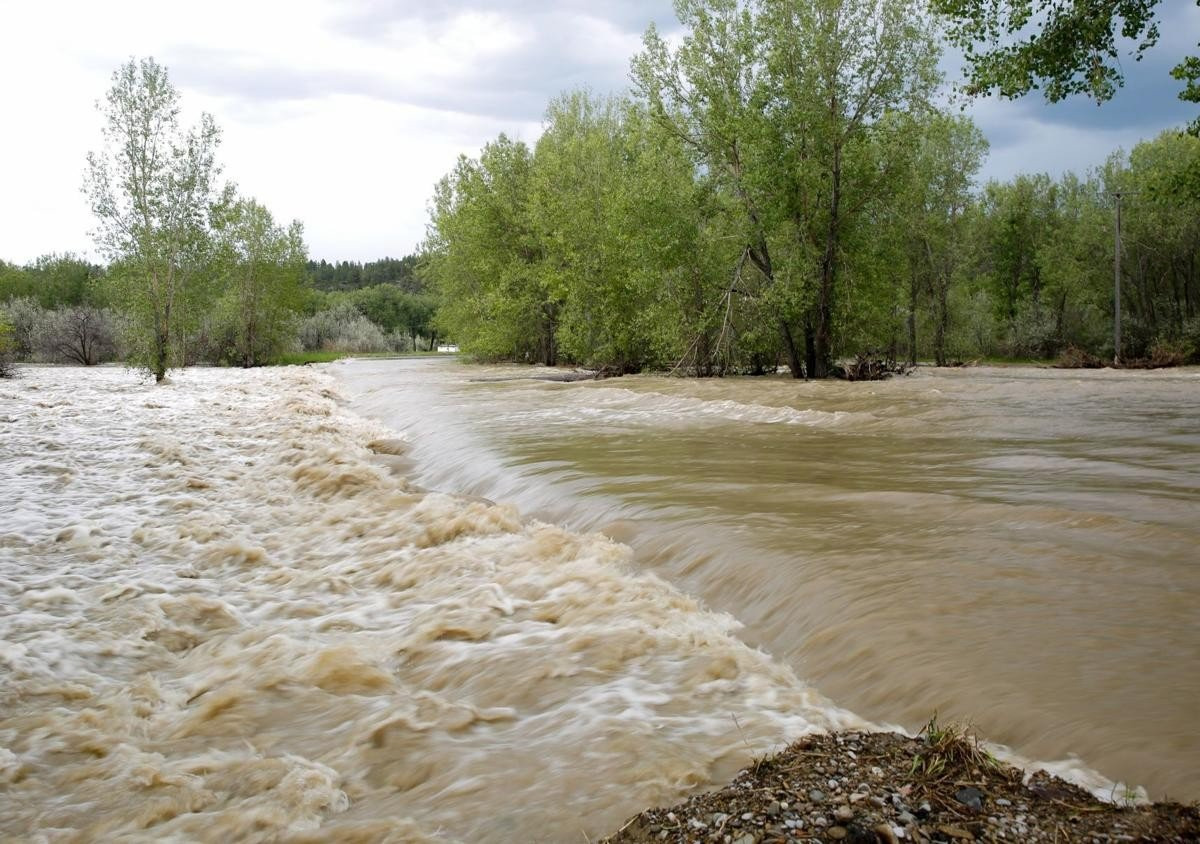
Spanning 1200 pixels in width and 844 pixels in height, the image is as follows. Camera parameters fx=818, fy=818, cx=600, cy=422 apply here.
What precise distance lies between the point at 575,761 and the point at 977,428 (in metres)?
10.8

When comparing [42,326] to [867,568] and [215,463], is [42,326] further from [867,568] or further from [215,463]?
[867,568]

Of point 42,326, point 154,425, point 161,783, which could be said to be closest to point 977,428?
point 161,783

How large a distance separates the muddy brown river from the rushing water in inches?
0.9

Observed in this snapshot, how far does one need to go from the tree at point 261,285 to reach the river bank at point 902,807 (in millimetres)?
58006

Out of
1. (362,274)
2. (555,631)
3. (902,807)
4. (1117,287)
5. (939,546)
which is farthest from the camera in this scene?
(362,274)

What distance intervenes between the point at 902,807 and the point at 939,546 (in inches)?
128

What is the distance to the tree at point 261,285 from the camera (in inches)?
2202

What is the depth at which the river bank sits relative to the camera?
2209 mm

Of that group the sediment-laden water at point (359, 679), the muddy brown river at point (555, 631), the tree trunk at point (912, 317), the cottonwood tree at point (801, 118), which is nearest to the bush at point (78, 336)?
the cottonwood tree at point (801, 118)

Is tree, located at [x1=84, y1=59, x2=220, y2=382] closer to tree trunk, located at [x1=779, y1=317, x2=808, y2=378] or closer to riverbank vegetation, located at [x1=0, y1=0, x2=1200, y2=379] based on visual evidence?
riverbank vegetation, located at [x1=0, y1=0, x2=1200, y2=379]

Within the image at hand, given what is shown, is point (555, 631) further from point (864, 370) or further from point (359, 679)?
point (864, 370)

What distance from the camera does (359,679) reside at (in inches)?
158

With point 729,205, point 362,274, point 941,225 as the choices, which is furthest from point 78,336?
point 362,274

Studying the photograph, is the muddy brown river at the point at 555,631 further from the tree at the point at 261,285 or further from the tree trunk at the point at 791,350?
the tree at the point at 261,285
